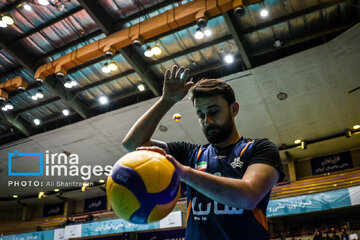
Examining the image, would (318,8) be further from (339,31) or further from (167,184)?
(167,184)

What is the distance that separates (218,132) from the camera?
1889 millimetres

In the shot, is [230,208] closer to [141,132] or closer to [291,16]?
[141,132]

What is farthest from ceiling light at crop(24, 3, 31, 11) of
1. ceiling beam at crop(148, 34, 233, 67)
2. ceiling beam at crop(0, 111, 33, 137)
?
ceiling beam at crop(0, 111, 33, 137)

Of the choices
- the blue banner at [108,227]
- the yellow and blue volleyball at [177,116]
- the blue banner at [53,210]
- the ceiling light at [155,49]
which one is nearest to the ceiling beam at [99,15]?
the ceiling light at [155,49]

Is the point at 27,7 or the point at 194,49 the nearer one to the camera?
the point at 27,7

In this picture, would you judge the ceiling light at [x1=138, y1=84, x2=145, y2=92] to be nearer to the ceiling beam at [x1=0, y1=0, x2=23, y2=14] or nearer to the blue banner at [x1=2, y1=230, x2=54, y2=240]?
the ceiling beam at [x1=0, y1=0, x2=23, y2=14]

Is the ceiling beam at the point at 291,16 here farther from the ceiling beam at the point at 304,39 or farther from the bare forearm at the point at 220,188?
the bare forearm at the point at 220,188

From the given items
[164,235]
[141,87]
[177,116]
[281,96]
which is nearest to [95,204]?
[164,235]

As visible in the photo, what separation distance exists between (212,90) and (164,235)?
57.8 ft

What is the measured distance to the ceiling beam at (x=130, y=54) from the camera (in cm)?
974

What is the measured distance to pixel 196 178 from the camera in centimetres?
142

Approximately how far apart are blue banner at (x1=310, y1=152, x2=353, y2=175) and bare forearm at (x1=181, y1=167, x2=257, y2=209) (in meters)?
17.7

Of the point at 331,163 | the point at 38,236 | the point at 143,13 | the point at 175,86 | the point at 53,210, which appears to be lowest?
the point at 175,86

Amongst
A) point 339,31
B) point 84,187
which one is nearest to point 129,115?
point 339,31
